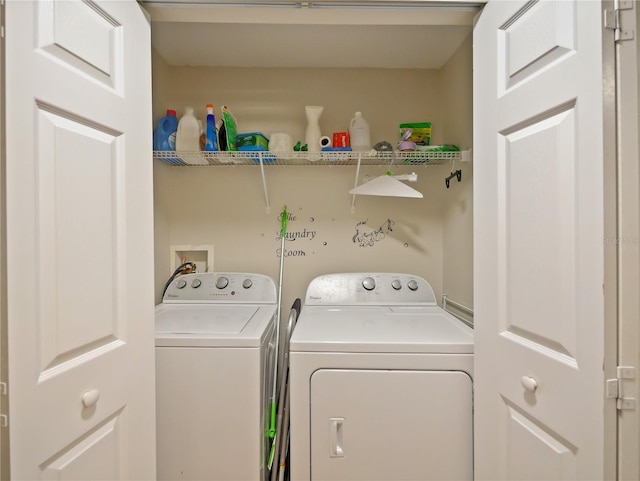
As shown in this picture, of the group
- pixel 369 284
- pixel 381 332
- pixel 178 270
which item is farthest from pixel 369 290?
pixel 178 270

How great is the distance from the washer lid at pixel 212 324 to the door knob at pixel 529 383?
3.12 ft

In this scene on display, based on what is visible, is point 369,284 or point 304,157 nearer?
point 304,157

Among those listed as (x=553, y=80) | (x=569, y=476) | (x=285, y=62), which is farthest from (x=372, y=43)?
(x=569, y=476)

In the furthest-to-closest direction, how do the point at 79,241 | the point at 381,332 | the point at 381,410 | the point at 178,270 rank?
the point at 178,270 < the point at 381,332 < the point at 381,410 < the point at 79,241

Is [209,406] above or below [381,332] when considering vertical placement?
below

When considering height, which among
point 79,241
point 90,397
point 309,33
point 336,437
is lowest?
point 336,437

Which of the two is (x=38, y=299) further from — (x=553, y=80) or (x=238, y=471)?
(x=553, y=80)

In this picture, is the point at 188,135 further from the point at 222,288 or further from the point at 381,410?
the point at 381,410

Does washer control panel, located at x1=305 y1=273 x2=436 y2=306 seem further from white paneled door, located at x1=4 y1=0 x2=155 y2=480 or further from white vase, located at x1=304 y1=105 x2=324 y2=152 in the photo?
white paneled door, located at x1=4 y1=0 x2=155 y2=480

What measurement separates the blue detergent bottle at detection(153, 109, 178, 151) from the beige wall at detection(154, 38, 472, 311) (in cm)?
29

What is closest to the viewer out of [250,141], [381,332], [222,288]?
[381,332]

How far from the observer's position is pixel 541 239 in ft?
2.88

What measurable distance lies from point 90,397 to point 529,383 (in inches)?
49.9

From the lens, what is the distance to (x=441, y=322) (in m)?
1.55
